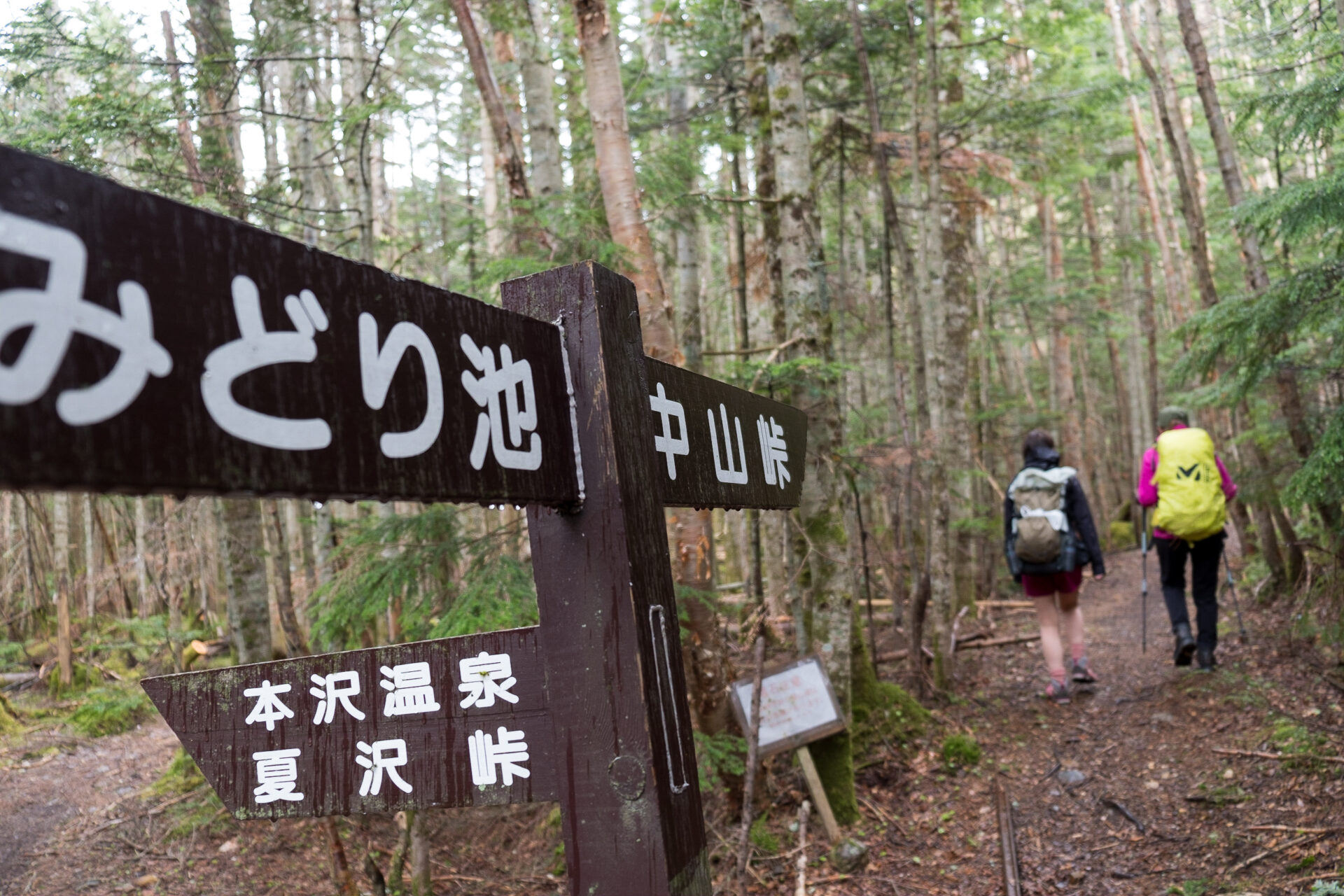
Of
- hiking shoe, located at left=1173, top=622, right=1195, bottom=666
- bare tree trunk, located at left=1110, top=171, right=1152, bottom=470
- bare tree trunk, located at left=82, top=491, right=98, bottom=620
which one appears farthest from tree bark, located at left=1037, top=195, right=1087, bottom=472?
bare tree trunk, located at left=82, top=491, right=98, bottom=620

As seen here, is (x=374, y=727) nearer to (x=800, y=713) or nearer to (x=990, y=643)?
(x=800, y=713)

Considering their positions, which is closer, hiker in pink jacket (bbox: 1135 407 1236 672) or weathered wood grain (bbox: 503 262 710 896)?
weathered wood grain (bbox: 503 262 710 896)

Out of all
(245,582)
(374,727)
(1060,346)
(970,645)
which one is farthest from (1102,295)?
(374,727)

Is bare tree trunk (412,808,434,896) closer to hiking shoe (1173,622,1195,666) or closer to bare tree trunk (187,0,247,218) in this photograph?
bare tree trunk (187,0,247,218)

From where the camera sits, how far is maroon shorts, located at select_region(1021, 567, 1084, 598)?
22.5 ft

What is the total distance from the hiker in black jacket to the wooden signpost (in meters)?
2.34

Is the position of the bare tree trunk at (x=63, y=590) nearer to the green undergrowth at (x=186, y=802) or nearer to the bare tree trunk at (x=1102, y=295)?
the green undergrowth at (x=186, y=802)

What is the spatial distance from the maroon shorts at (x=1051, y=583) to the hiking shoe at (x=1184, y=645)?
2.86 ft

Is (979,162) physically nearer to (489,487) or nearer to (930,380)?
(930,380)

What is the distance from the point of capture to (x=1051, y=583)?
6.92 metres

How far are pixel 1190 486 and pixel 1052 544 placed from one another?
3.56 ft

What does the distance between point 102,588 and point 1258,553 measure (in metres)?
15.7

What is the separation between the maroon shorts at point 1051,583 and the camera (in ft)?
22.5

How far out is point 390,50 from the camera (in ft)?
44.5
